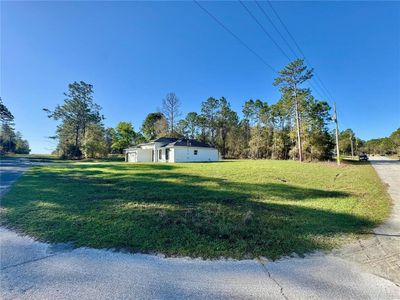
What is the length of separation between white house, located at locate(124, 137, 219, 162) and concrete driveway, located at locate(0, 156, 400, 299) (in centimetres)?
2279

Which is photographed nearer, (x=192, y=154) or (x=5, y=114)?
(x=192, y=154)

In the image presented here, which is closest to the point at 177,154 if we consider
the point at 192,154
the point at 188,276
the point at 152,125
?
the point at 192,154

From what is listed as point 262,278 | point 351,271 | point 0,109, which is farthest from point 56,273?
point 0,109

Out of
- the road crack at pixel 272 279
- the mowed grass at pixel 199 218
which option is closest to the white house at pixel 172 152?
the mowed grass at pixel 199 218

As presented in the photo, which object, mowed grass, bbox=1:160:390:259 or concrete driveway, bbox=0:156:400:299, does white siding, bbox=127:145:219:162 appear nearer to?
mowed grass, bbox=1:160:390:259

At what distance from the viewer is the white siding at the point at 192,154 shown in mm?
26109

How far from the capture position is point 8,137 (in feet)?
172

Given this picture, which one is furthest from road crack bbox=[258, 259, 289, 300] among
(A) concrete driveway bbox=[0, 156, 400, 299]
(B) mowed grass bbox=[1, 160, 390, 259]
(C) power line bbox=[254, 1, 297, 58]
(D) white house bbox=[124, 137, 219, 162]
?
(D) white house bbox=[124, 137, 219, 162]

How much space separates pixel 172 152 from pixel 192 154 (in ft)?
10.2

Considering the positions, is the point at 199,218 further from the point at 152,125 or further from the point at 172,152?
the point at 152,125

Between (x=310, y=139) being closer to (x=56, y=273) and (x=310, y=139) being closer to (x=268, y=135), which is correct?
(x=268, y=135)

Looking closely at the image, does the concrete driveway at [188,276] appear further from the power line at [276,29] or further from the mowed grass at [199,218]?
the power line at [276,29]

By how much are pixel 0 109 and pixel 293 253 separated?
5514 cm

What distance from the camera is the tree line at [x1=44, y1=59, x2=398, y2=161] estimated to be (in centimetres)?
2808
